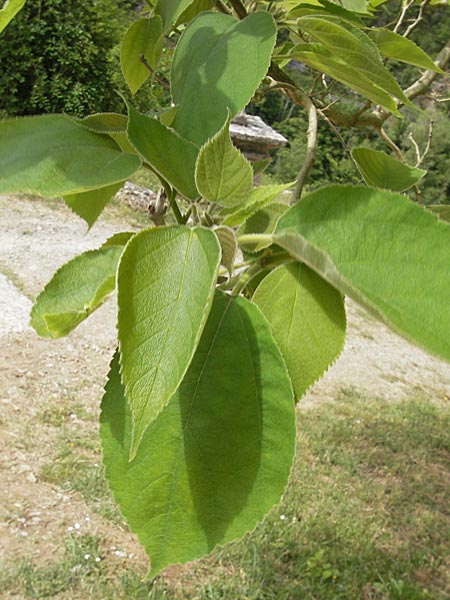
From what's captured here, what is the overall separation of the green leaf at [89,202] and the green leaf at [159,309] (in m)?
0.17

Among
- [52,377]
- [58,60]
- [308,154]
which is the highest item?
[308,154]

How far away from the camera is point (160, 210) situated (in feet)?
1.71

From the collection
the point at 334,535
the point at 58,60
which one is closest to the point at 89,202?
the point at 334,535

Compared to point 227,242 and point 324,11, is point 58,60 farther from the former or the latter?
point 227,242

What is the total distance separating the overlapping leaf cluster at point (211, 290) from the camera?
0.73 feet

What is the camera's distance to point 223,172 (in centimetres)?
28

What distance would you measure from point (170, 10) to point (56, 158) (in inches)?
8.4

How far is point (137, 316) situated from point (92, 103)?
5834 mm

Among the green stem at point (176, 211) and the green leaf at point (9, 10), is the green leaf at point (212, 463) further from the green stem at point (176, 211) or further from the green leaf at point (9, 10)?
the green leaf at point (9, 10)

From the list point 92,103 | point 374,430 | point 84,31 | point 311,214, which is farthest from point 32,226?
point 311,214

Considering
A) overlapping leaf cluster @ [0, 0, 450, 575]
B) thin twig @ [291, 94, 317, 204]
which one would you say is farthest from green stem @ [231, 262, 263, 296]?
thin twig @ [291, 94, 317, 204]

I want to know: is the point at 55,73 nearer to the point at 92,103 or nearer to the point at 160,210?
the point at 92,103

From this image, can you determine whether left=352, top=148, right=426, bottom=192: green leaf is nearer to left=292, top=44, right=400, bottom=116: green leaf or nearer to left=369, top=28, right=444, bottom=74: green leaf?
left=292, top=44, right=400, bottom=116: green leaf

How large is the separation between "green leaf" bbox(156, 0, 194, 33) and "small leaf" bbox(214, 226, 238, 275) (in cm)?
23
